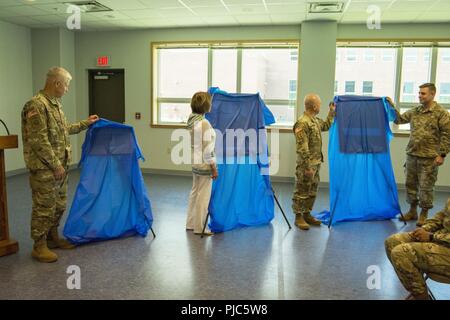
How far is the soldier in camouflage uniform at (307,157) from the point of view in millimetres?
3699

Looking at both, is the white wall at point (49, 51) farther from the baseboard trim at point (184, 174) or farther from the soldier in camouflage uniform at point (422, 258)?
the soldier in camouflage uniform at point (422, 258)

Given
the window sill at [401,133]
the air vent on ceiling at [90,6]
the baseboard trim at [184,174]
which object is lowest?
the baseboard trim at [184,174]

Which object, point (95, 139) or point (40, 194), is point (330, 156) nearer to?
point (95, 139)

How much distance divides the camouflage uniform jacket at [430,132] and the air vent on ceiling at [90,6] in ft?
14.7

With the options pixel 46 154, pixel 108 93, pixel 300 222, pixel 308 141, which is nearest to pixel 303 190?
pixel 300 222

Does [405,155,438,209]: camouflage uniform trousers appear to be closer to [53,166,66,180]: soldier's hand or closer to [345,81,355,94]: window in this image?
[345,81,355,94]: window

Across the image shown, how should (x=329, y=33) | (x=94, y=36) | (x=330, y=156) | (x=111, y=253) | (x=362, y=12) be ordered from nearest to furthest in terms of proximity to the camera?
(x=111, y=253), (x=330, y=156), (x=362, y=12), (x=329, y=33), (x=94, y=36)

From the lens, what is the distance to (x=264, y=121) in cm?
374

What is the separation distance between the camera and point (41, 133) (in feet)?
8.93

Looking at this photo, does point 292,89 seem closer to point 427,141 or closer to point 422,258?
point 427,141

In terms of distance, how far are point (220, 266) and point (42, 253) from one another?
1.44 meters

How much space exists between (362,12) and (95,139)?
4.18m

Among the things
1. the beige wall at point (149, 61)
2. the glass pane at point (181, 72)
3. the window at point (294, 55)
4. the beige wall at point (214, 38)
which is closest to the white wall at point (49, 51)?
the beige wall at point (149, 61)

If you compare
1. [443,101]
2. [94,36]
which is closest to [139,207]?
[94,36]
